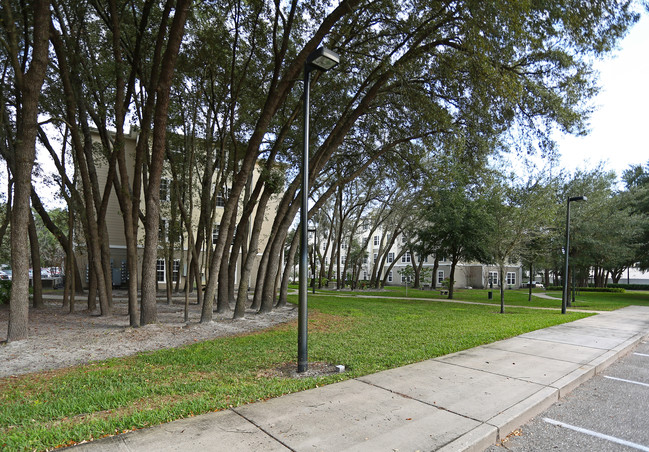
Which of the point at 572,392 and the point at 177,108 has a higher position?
the point at 177,108

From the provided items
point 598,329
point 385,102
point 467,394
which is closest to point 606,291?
point 598,329

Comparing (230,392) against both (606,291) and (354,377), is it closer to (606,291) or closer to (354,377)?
(354,377)

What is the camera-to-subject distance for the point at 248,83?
13.5 meters

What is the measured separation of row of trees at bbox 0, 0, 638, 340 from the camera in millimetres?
8305

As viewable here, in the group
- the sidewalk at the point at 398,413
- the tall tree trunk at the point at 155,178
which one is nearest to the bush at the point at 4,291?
the tall tree trunk at the point at 155,178

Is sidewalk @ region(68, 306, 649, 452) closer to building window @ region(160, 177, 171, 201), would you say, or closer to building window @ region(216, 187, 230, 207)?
building window @ region(216, 187, 230, 207)

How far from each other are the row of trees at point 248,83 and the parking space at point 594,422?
6577 millimetres

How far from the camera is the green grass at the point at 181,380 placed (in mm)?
3867

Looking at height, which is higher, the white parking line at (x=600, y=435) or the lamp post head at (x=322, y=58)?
the lamp post head at (x=322, y=58)

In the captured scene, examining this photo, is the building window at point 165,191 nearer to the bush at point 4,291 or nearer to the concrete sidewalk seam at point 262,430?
the bush at point 4,291

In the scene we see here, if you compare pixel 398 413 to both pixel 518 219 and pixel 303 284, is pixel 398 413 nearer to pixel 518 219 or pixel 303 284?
pixel 303 284

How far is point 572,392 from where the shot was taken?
5.72 metres

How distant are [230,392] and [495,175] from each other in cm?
1647

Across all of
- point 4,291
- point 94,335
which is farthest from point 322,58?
point 4,291
